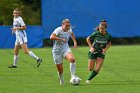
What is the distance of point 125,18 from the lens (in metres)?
36.6

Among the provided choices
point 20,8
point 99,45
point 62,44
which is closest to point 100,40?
point 99,45

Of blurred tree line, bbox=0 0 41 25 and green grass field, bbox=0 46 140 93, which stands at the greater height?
blurred tree line, bbox=0 0 41 25

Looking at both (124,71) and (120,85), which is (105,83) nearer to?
(120,85)

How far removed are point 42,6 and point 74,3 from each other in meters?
2.09

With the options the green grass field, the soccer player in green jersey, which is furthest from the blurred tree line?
the soccer player in green jersey

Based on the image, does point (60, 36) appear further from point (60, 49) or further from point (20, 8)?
point (20, 8)

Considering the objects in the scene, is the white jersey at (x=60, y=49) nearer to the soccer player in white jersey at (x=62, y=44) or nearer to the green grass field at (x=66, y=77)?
the soccer player in white jersey at (x=62, y=44)

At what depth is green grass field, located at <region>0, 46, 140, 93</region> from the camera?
13.7 meters

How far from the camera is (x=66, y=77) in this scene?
1709 cm

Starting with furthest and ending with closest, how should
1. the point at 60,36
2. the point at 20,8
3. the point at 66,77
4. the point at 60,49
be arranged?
the point at 20,8
the point at 66,77
the point at 60,49
the point at 60,36

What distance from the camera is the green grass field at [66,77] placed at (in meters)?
13.7

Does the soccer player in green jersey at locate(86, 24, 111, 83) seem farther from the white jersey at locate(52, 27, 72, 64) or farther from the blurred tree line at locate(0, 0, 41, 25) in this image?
the blurred tree line at locate(0, 0, 41, 25)

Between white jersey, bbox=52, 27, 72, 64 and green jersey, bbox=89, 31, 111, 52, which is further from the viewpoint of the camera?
green jersey, bbox=89, 31, 111, 52

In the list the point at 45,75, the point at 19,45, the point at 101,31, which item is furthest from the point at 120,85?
the point at 19,45
